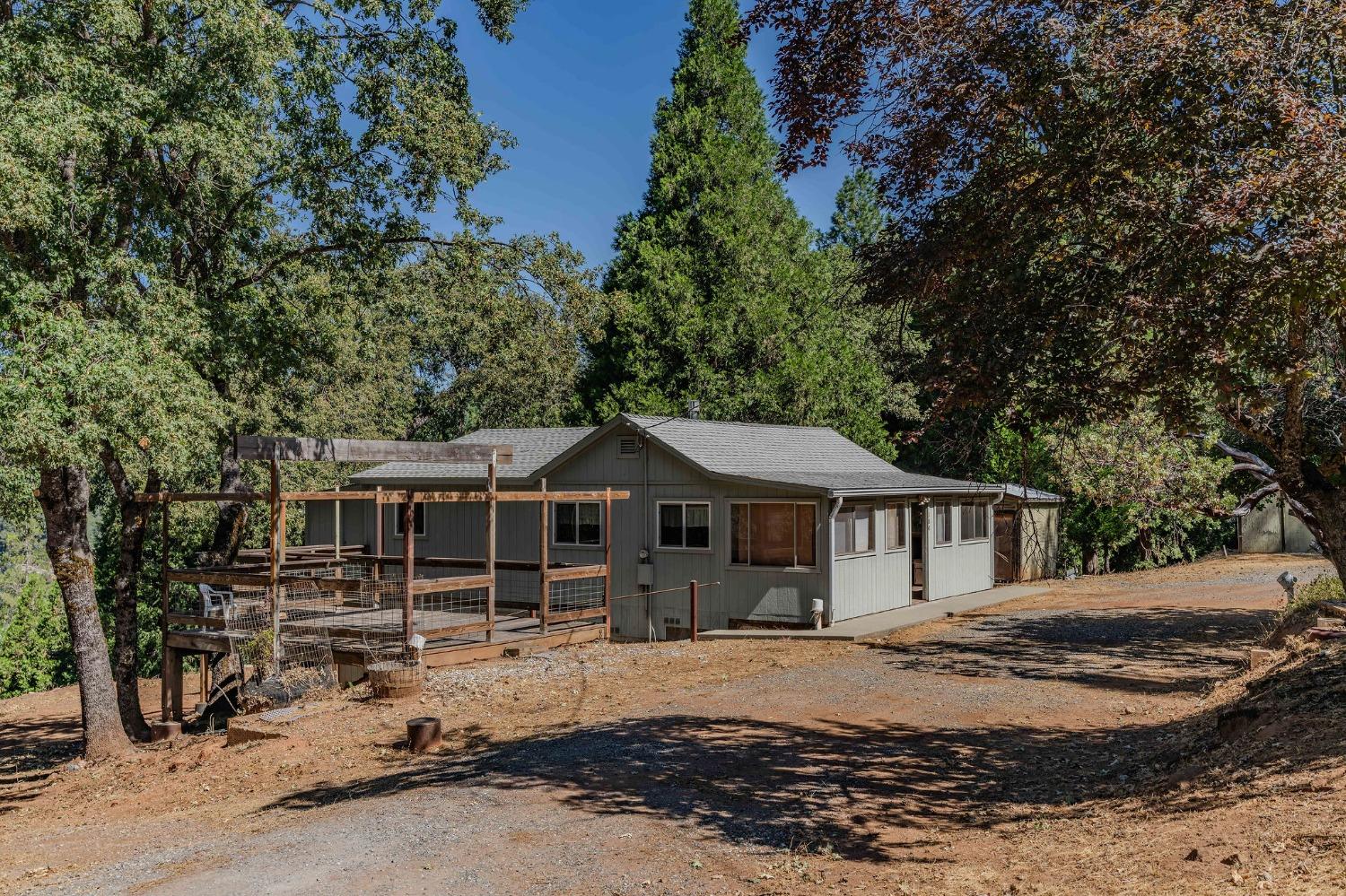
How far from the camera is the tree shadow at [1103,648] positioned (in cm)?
1309

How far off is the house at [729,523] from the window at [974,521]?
5 cm

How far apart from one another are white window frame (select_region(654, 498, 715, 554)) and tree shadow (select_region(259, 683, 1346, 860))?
8757 mm

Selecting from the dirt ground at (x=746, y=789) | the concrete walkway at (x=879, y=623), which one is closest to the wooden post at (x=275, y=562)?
the dirt ground at (x=746, y=789)

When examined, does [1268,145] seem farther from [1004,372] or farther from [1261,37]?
[1004,372]

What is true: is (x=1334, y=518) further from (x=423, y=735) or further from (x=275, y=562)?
(x=275, y=562)

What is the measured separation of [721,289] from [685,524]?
15314mm

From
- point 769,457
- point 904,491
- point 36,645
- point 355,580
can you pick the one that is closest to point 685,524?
point 769,457

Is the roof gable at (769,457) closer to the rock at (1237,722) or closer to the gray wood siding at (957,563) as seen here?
the gray wood siding at (957,563)

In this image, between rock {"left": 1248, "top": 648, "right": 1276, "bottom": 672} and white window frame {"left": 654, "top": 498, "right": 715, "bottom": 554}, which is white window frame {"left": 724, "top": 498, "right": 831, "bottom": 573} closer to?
white window frame {"left": 654, "top": 498, "right": 715, "bottom": 554}

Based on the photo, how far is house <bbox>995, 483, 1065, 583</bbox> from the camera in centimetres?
2597

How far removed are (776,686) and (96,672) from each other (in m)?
9.15

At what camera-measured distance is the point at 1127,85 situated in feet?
20.3

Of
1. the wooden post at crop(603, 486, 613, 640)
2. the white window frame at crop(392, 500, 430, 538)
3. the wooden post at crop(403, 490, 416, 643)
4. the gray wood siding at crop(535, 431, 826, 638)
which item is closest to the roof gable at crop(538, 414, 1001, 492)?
the gray wood siding at crop(535, 431, 826, 638)

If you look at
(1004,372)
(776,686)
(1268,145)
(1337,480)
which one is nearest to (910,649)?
(776,686)
